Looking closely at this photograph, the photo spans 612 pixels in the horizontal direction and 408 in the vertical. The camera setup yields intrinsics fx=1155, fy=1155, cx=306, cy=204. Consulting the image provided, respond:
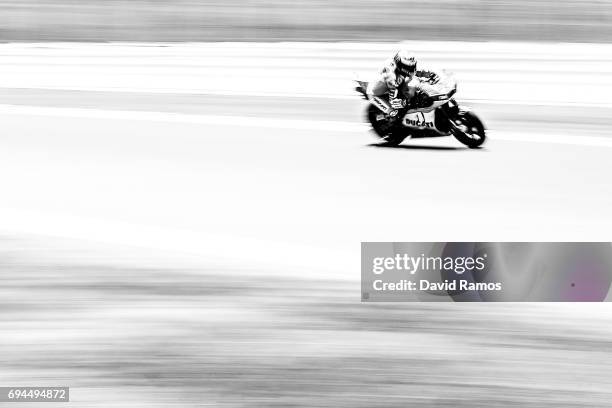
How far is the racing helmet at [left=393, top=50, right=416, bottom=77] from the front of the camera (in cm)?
931

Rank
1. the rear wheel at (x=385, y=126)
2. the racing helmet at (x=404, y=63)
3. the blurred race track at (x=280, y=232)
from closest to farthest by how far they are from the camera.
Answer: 1. the blurred race track at (x=280, y=232)
2. the racing helmet at (x=404, y=63)
3. the rear wheel at (x=385, y=126)

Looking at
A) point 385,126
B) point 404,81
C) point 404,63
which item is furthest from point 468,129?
point 404,63

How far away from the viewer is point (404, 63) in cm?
935

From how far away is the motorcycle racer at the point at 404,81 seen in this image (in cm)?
934

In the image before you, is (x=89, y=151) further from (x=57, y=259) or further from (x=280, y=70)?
(x=280, y=70)

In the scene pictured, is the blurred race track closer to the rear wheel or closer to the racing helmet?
the rear wheel

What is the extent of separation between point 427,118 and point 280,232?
120 inches

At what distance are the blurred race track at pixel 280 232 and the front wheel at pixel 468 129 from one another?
160 millimetres

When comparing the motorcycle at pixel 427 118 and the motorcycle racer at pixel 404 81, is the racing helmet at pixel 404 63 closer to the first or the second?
the motorcycle racer at pixel 404 81

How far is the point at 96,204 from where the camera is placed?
7.86 metres

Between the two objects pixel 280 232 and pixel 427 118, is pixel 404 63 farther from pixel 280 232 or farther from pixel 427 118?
pixel 280 232

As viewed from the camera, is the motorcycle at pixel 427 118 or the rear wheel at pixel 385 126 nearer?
the motorcycle at pixel 427 118

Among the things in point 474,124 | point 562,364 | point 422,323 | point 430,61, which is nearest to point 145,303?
point 422,323

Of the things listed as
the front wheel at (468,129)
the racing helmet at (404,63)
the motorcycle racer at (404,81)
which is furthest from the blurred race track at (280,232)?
the racing helmet at (404,63)
